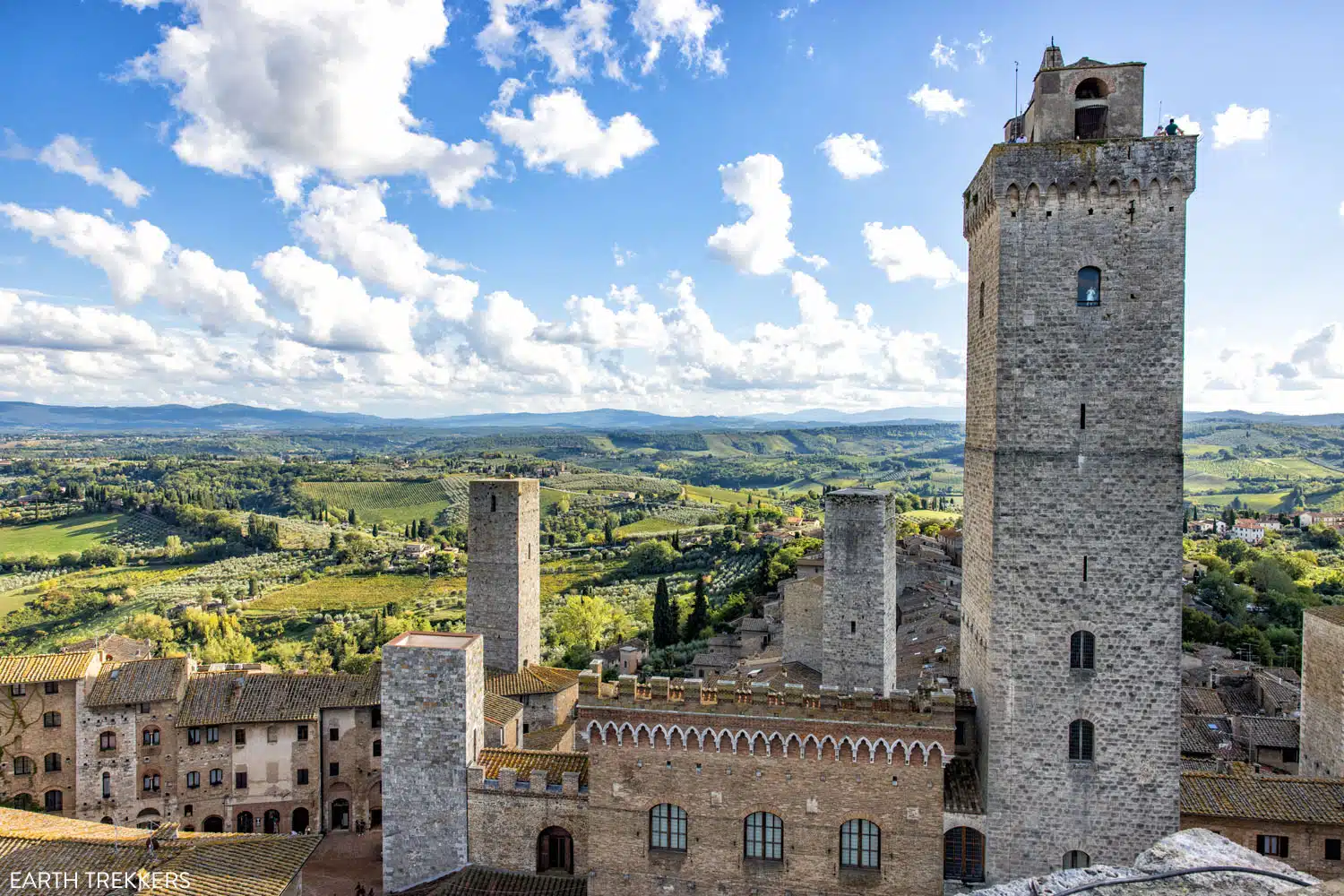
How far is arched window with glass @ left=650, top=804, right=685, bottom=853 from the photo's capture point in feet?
68.2

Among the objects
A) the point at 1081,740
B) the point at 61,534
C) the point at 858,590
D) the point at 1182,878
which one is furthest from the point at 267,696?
the point at 61,534

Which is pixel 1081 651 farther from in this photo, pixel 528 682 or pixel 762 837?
pixel 528 682

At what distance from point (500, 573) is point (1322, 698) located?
106ft

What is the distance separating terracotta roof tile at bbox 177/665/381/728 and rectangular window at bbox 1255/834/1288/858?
97.7 ft

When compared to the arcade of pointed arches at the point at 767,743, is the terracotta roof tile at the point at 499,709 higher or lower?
lower

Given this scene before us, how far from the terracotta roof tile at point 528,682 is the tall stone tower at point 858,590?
1305 centimetres

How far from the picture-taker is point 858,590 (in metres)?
25.7

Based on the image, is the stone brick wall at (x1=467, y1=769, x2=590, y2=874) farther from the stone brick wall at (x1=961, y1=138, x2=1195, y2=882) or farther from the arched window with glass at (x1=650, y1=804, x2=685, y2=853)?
the stone brick wall at (x1=961, y1=138, x2=1195, y2=882)

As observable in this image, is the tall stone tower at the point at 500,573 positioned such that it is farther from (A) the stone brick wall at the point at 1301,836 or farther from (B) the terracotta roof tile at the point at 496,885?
(A) the stone brick wall at the point at 1301,836

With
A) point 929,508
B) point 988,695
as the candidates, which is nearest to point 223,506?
point 929,508

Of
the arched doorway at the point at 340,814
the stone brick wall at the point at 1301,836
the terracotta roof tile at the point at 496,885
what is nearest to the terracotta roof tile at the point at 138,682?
the arched doorway at the point at 340,814

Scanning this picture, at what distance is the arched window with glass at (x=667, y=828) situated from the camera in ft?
68.2

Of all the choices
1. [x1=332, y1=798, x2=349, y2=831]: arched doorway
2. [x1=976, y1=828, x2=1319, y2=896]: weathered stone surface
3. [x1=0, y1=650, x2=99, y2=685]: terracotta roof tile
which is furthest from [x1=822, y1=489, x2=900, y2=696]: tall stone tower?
[x1=0, y1=650, x2=99, y2=685]: terracotta roof tile

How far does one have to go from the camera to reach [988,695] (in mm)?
20016
